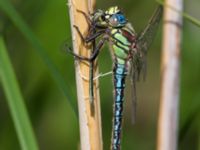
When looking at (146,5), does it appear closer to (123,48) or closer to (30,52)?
(30,52)

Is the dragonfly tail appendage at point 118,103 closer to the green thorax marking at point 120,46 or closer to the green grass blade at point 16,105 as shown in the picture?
the green thorax marking at point 120,46

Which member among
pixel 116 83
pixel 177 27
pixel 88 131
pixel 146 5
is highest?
pixel 146 5

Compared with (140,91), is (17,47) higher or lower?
higher

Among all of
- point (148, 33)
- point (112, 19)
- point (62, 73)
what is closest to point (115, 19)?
point (112, 19)

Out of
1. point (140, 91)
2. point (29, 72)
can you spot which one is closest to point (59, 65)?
point (29, 72)

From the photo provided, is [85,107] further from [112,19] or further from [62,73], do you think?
[62,73]

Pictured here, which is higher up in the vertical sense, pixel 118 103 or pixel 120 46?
pixel 120 46

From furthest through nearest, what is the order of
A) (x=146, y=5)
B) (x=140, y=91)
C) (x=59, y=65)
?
(x=140, y=91)
(x=146, y=5)
(x=59, y=65)
